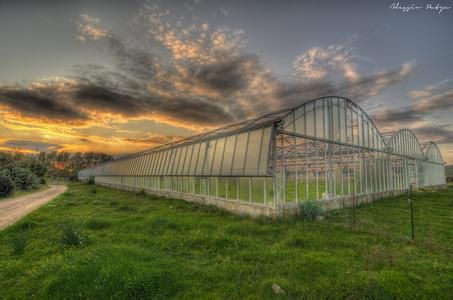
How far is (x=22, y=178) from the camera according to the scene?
33.0m

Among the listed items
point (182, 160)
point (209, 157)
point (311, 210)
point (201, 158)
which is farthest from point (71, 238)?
point (182, 160)

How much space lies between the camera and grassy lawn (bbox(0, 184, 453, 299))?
521 cm

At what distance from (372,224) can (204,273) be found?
9.15 m

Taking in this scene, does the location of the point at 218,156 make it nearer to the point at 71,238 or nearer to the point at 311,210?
the point at 311,210

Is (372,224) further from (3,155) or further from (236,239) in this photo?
(3,155)

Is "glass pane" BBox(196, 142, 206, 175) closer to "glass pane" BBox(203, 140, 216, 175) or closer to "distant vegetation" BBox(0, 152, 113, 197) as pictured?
"glass pane" BBox(203, 140, 216, 175)

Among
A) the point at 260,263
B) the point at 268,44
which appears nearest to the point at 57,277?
the point at 260,263

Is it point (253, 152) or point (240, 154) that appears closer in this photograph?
point (253, 152)

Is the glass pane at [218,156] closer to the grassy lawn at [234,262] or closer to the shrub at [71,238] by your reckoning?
the grassy lawn at [234,262]

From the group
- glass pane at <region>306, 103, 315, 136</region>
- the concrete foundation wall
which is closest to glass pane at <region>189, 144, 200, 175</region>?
the concrete foundation wall

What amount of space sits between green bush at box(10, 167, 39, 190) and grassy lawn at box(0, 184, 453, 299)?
2881 cm

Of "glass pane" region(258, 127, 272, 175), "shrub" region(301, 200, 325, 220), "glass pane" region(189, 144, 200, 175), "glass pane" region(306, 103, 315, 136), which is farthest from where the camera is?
"glass pane" region(189, 144, 200, 175)

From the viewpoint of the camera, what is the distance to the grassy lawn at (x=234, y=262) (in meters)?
5.21

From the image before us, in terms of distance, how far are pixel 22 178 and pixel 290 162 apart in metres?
37.8
